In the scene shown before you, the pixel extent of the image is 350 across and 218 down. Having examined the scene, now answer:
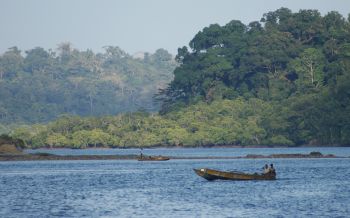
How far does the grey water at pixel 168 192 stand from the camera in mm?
65625

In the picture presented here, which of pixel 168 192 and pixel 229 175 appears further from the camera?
pixel 229 175

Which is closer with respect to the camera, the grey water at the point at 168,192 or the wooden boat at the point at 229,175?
the grey water at the point at 168,192

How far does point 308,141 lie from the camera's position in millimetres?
197125

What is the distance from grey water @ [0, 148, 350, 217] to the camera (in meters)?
65.6

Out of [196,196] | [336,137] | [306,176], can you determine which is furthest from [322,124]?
[196,196]

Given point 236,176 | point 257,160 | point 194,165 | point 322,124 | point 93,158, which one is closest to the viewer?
point 236,176

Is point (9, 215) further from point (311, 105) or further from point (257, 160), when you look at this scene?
point (311, 105)

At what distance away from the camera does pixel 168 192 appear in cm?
8275

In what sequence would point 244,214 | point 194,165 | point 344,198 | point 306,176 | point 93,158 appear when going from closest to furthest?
1. point 244,214
2. point 344,198
3. point 306,176
4. point 194,165
5. point 93,158

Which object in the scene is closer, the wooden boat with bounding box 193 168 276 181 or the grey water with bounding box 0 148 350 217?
the grey water with bounding box 0 148 350 217

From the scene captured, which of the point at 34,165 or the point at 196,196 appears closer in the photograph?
the point at 196,196

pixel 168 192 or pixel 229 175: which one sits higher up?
pixel 229 175

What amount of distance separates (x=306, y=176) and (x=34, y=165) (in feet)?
162

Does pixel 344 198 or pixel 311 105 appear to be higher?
pixel 311 105
